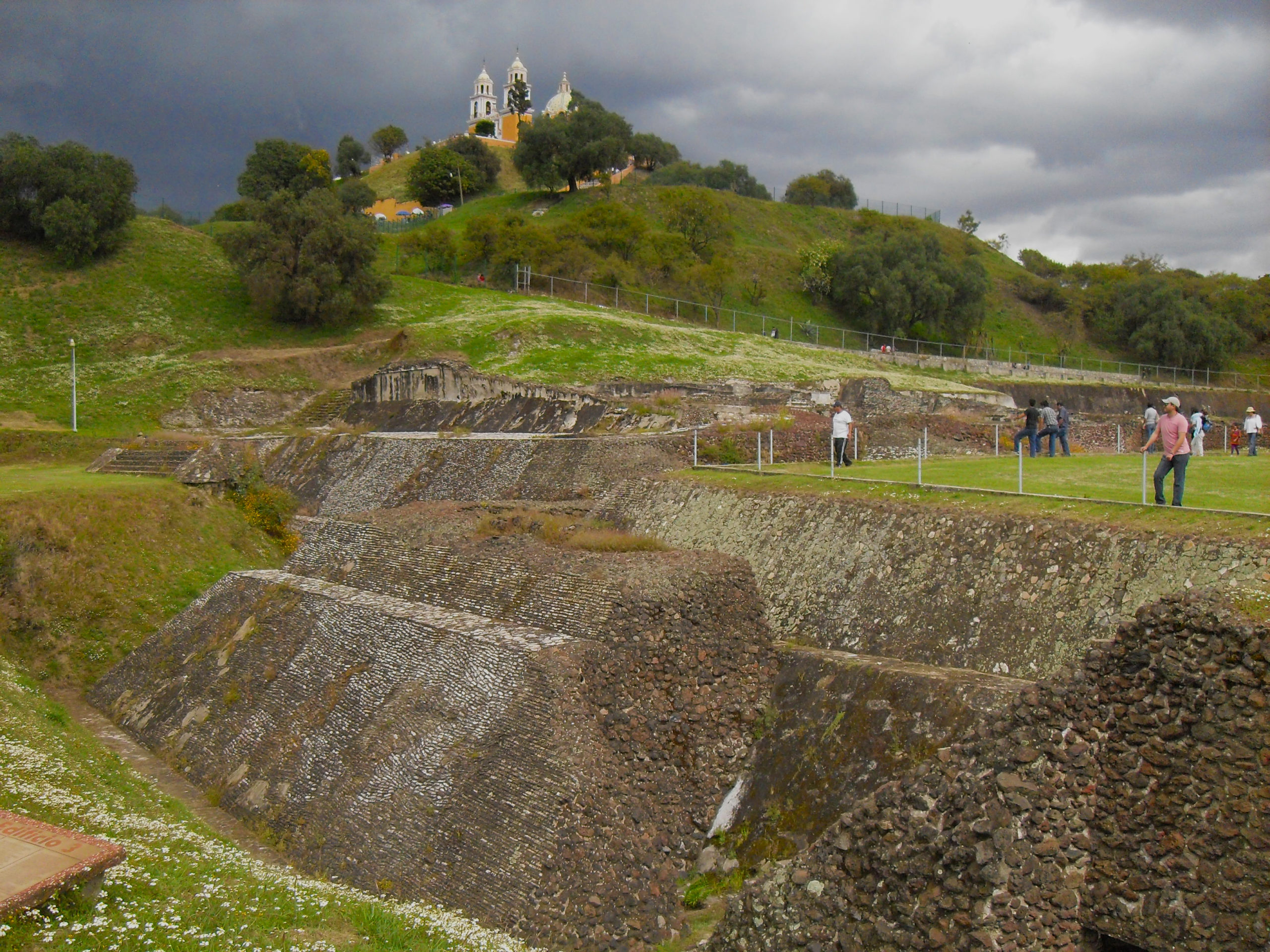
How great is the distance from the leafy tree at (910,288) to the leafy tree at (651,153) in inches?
1650

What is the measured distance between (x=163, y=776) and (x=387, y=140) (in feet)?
384

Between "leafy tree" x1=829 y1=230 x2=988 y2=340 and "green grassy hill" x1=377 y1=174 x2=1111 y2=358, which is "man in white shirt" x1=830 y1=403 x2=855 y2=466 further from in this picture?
"leafy tree" x1=829 y1=230 x2=988 y2=340

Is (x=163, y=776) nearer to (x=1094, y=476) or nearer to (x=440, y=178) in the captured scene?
(x=1094, y=476)

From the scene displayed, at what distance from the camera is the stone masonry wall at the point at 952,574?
1104 centimetres

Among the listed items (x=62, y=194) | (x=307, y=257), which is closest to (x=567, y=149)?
(x=307, y=257)

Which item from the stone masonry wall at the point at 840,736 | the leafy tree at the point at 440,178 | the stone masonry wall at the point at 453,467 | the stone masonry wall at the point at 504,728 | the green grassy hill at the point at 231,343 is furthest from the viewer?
the leafy tree at the point at 440,178

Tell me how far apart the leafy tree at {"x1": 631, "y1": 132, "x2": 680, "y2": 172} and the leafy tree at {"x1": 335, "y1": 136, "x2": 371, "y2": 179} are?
114 ft

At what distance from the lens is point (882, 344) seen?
6338 cm

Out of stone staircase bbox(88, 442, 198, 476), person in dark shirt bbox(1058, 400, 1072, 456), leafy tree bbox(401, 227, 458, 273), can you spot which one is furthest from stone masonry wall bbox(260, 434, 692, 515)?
leafy tree bbox(401, 227, 458, 273)

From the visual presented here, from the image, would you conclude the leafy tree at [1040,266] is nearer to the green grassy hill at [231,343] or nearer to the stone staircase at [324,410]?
the green grassy hill at [231,343]

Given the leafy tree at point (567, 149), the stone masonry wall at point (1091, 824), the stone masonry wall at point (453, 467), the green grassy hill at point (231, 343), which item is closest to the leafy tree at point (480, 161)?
the leafy tree at point (567, 149)

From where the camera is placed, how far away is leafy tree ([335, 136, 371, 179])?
11544 centimetres

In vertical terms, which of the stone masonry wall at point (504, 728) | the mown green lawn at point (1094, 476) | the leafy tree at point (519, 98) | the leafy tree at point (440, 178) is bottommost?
the stone masonry wall at point (504, 728)

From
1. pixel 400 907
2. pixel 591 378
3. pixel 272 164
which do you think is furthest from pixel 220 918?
pixel 272 164
